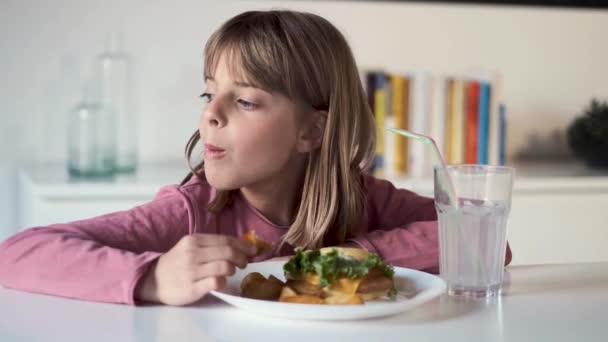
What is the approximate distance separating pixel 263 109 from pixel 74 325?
21.2 inches

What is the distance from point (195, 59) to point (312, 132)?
141 centimetres

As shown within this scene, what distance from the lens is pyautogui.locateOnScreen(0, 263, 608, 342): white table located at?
96cm

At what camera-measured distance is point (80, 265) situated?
1.13 meters

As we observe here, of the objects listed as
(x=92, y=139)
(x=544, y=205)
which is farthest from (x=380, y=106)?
(x=92, y=139)

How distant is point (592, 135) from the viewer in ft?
9.74

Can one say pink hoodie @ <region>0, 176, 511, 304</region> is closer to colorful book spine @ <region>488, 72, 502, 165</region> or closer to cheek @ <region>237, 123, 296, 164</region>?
cheek @ <region>237, 123, 296, 164</region>

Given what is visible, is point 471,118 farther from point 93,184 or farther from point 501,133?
point 93,184

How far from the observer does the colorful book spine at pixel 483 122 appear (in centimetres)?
283

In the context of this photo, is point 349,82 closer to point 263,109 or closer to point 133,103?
point 263,109

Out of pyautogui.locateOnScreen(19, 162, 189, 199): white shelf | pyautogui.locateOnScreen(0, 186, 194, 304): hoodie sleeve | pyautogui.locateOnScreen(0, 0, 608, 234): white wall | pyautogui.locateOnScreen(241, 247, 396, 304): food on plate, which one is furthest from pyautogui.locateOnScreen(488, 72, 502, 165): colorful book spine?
pyautogui.locateOnScreen(241, 247, 396, 304): food on plate

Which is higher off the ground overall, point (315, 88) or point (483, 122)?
point (315, 88)

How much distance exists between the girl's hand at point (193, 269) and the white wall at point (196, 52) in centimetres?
178

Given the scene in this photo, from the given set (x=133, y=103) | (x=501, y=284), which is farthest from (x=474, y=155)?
(x=501, y=284)

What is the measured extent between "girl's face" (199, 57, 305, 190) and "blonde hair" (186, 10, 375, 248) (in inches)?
0.9
